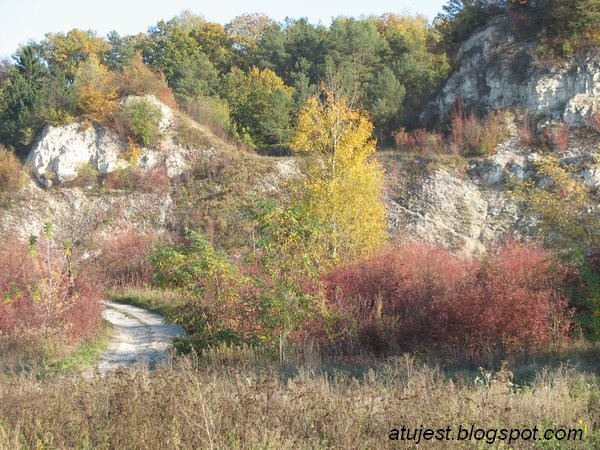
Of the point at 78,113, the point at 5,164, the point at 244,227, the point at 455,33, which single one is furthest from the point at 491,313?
the point at 78,113

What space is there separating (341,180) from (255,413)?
59.3 feet

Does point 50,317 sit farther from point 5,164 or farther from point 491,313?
point 5,164

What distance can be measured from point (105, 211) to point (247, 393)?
3337 cm

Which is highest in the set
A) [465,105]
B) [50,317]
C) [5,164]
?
[465,105]

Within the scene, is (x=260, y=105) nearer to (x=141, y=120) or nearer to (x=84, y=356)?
(x=141, y=120)

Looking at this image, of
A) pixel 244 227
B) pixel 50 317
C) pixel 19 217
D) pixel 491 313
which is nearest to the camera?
pixel 491 313

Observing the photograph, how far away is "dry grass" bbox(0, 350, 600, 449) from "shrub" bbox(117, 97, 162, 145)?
36.3 meters

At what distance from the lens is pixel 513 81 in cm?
3709

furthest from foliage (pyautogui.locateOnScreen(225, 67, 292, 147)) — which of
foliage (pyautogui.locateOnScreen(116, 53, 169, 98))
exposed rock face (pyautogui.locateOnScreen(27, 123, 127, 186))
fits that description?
exposed rock face (pyautogui.locateOnScreen(27, 123, 127, 186))

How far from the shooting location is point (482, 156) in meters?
35.5

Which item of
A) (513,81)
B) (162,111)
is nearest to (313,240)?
(513,81)

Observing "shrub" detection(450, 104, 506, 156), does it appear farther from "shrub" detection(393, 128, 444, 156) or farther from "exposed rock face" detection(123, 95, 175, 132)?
"exposed rock face" detection(123, 95, 175, 132)

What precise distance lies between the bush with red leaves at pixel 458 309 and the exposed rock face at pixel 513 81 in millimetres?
21654

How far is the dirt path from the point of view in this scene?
45.2 feet
